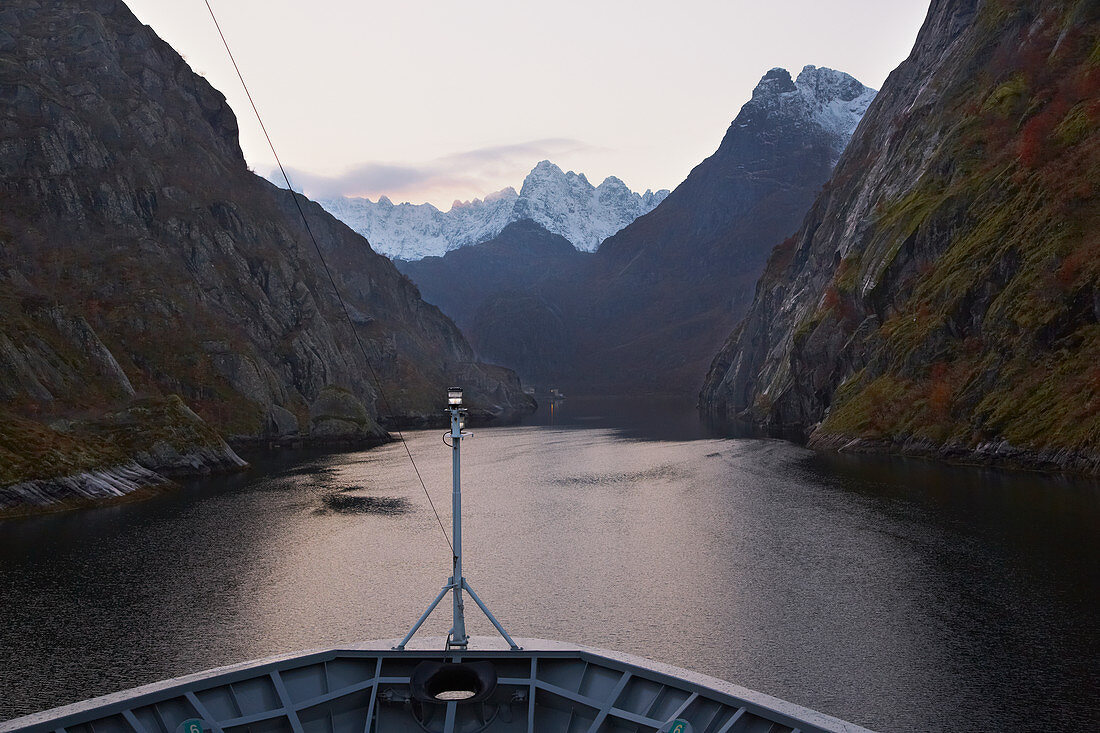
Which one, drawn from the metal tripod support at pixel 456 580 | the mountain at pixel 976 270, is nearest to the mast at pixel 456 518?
the metal tripod support at pixel 456 580

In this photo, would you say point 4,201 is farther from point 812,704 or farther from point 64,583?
point 812,704

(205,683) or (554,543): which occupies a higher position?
(205,683)

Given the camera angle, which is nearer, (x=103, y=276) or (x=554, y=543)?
(x=554, y=543)

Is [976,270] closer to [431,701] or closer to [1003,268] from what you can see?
[1003,268]

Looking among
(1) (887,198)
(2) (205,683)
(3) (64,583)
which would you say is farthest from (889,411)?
(2) (205,683)

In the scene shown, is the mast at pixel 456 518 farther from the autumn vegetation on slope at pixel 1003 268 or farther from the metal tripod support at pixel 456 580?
the autumn vegetation on slope at pixel 1003 268
